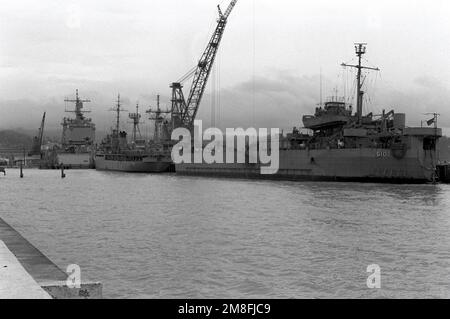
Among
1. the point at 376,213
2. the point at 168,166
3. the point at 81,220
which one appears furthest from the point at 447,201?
the point at 168,166

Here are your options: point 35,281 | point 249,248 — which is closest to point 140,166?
point 249,248

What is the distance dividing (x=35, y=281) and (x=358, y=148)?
45.7 metres

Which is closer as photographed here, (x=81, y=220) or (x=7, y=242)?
(x=7, y=242)

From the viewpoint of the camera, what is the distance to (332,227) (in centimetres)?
→ 1870

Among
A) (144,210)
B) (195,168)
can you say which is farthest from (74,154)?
(144,210)

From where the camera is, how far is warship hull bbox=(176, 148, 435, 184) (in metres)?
48.0

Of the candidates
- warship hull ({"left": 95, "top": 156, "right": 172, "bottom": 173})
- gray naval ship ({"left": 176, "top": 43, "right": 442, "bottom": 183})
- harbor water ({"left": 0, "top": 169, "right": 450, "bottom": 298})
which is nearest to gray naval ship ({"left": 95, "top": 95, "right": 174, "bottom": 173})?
warship hull ({"left": 95, "top": 156, "right": 172, "bottom": 173})

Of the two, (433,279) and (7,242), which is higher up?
(7,242)

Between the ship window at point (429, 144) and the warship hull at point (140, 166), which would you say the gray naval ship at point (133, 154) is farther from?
the ship window at point (429, 144)

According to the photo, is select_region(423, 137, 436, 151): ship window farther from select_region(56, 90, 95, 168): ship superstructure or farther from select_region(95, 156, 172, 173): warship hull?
select_region(56, 90, 95, 168): ship superstructure

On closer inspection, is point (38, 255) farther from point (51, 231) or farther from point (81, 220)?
point (81, 220)

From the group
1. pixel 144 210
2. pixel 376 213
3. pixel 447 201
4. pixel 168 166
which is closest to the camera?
pixel 376 213
